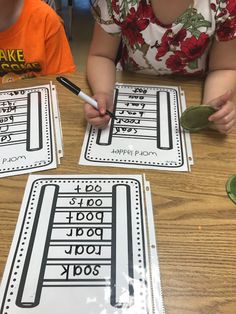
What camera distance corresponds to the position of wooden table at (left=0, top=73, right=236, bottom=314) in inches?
17.8

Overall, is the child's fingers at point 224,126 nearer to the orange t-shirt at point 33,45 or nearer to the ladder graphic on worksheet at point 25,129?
the ladder graphic on worksheet at point 25,129

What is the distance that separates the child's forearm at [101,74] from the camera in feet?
2.51

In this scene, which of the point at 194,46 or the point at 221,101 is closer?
the point at 221,101

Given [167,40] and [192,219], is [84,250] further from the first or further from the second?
[167,40]

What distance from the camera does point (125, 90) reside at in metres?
0.78

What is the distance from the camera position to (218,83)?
78cm

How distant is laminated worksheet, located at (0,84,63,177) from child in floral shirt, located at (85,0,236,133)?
99 mm

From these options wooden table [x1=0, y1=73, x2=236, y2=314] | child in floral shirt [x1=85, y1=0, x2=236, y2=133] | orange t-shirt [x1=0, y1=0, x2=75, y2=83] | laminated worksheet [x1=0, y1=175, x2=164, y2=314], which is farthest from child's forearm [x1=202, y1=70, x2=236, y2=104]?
orange t-shirt [x1=0, y1=0, x2=75, y2=83]

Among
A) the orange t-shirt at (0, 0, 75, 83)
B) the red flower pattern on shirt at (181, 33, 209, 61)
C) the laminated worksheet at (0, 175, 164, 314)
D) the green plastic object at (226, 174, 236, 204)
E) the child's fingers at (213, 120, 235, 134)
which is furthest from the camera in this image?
the orange t-shirt at (0, 0, 75, 83)

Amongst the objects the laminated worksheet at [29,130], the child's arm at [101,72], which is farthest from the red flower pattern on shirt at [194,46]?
the laminated worksheet at [29,130]

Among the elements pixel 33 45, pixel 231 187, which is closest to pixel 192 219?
pixel 231 187

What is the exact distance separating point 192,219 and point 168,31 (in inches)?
16.9

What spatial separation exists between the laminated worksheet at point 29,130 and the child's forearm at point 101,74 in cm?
8

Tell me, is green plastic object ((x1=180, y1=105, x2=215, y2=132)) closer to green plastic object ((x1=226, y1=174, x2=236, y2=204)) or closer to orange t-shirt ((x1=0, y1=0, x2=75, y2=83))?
green plastic object ((x1=226, y1=174, x2=236, y2=204))
